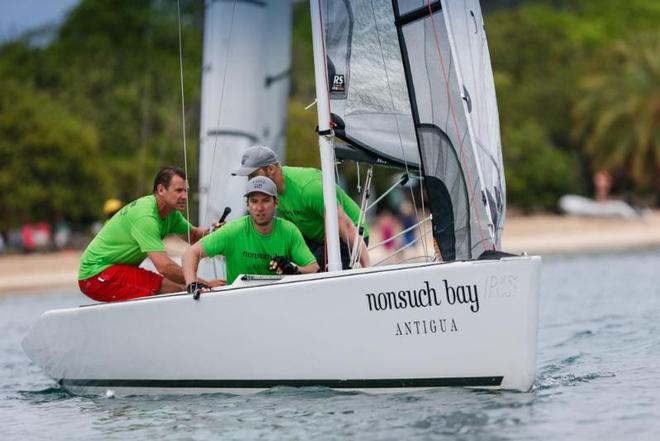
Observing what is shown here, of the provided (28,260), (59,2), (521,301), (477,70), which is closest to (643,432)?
(521,301)

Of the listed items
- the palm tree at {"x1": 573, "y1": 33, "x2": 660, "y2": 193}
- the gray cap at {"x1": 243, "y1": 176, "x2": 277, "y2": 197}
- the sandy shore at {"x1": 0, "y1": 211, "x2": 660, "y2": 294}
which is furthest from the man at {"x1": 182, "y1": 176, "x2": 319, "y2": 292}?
the palm tree at {"x1": 573, "y1": 33, "x2": 660, "y2": 193}

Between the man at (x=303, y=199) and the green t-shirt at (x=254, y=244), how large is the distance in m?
0.44

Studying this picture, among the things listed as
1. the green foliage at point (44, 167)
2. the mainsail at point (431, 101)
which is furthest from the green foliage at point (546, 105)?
the mainsail at point (431, 101)

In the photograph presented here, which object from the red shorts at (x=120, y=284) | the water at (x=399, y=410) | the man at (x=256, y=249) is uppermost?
the man at (x=256, y=249)

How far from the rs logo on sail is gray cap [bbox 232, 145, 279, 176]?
4.95ft

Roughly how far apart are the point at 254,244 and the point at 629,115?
108ft

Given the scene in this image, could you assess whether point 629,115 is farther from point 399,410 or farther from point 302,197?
point 399,410

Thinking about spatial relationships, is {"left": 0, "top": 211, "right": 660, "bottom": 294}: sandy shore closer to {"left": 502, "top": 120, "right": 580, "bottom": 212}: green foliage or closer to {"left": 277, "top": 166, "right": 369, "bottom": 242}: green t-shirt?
{"left": 502, "top": 120, "right": 580, "bottom": 212}: green foliage

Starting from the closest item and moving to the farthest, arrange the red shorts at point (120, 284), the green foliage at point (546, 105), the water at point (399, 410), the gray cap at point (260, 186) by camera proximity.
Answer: the water at point (399, 410) → the gray cap at point (260, 186) → the red shorts at point (120, 284) → the green foliage at point (546, 105)

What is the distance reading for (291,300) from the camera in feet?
28.0

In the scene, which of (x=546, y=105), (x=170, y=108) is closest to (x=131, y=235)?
(x=170, y=108)

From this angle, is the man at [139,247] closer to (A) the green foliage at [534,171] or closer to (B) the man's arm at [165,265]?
(B) the man's arm at [165,265]

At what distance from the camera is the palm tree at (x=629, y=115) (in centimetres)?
4038

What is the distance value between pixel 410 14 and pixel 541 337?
15.9ft
